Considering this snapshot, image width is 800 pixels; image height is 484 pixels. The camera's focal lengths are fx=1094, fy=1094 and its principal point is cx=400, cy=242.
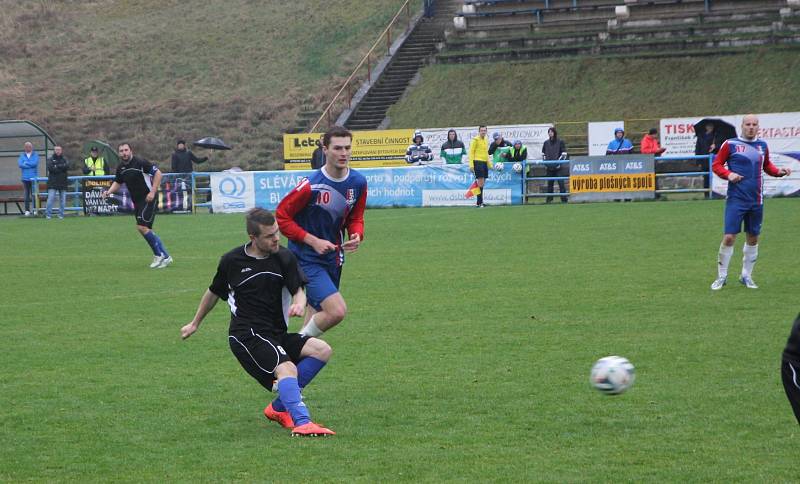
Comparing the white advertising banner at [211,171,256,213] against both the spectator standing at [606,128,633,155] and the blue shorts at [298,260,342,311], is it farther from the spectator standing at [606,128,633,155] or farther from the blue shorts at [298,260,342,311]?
the blue shorts at [298,260,342,311]

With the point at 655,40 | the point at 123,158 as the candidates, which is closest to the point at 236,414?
the point at 123,158

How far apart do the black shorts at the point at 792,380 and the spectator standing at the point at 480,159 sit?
75.0ft

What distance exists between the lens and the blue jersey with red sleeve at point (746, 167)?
1266 cm

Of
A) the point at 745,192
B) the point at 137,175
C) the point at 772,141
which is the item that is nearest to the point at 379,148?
the point at 772,141

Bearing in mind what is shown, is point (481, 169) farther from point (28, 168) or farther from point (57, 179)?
point (28, 168)

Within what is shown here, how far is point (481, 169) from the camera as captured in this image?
27.9 meters

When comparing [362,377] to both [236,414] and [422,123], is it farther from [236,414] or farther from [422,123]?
[422,123]

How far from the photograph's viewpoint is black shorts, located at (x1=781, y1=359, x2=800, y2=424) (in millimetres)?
4498

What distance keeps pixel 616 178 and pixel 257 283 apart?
74.8ft

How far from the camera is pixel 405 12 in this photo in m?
53.7

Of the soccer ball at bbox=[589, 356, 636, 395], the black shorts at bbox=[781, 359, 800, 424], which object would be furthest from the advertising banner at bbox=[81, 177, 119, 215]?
the black shorts at bbox=[781, 359, 800, 424]

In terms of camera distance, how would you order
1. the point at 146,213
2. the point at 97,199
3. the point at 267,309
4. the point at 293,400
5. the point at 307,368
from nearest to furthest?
1. the point at 293,400
2. the point at 267,309
3. the point at 307,368
4. the point at 146,213
5. the point at 97,199

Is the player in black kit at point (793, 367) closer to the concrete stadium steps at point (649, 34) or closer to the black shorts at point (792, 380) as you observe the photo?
the black shorts at point (792, 380)

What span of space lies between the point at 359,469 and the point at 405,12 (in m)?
49.5
